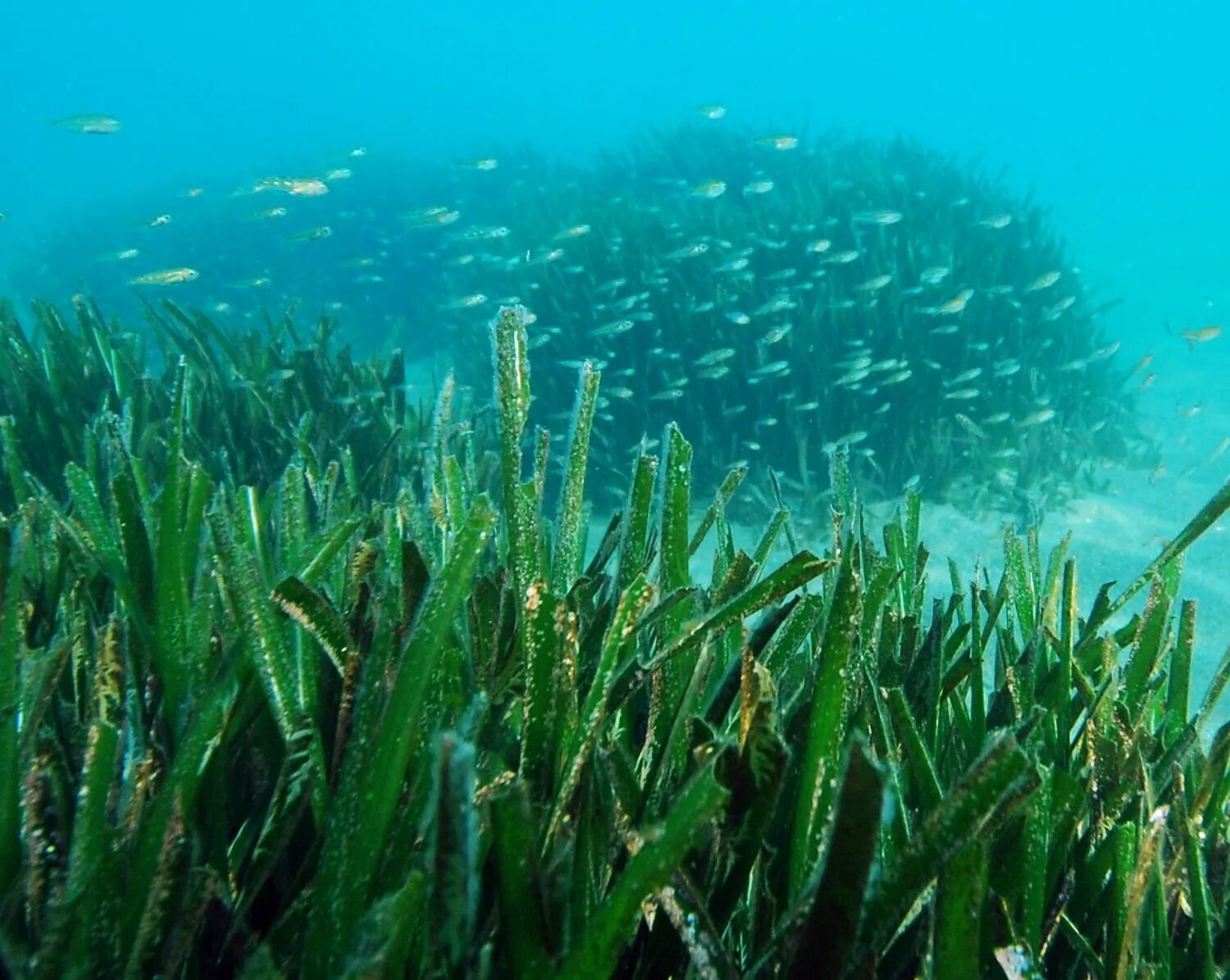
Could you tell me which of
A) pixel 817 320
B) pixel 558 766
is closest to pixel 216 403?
pixel 558 766

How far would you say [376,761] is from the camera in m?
1.02

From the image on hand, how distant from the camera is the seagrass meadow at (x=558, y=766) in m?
0.89

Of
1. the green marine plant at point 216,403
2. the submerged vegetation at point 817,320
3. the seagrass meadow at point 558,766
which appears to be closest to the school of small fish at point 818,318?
the submerged vegetation at point 817,320

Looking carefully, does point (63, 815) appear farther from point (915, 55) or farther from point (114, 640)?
point (915, 55)

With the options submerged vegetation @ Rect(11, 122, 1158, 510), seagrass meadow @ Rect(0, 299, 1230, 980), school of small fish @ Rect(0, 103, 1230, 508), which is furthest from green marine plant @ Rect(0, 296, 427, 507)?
school of small fish @ Rect(0, 103, 1230, 508)

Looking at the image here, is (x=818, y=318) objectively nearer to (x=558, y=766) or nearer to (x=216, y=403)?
(x=216, y=403)

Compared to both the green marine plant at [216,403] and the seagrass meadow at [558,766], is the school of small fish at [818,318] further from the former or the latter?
the seagrass meadow at [558,766]

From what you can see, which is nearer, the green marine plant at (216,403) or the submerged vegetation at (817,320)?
the green marine plant at (216,403)

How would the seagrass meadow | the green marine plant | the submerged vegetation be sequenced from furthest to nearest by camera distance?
1. the submerged vegetation
2. the green marine plant
3. the seagrass meadow

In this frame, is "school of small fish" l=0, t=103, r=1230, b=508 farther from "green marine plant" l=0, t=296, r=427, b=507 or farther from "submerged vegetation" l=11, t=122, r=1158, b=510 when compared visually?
"green marine plant" l=0, t=296, r=427, b=507

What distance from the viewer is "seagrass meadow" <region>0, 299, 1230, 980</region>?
35.1 inches

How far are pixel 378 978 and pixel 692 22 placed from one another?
626 ft

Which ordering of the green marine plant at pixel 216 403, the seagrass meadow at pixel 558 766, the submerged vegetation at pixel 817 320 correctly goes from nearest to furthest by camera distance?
the seagrass meadow at pixel 558 766 → the green marine plant at pixel 216 403 → the submerged vegetation at pixel 817 320

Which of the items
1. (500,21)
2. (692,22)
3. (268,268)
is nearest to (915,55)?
(692,22)
